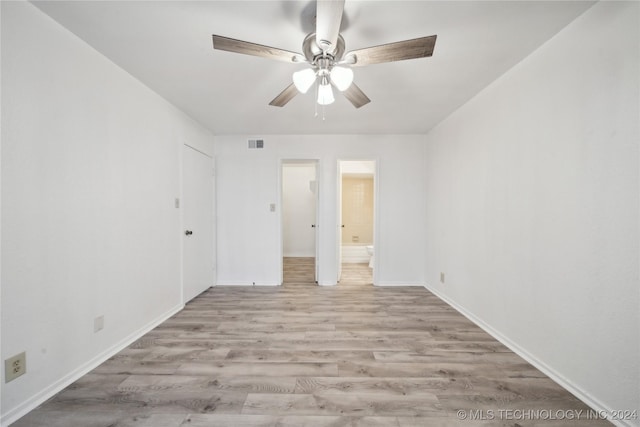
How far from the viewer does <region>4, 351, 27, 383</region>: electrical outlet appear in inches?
50.5

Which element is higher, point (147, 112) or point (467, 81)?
point (467, 81)

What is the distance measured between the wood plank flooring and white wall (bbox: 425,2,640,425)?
0.28m

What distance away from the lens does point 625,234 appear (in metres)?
1.27

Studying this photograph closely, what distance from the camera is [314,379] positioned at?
1.66 metres

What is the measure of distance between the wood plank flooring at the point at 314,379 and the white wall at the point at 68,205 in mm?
238

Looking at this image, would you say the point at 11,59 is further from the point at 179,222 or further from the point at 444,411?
the point at 444,411

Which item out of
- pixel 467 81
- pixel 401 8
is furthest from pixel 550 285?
pixel 401 8

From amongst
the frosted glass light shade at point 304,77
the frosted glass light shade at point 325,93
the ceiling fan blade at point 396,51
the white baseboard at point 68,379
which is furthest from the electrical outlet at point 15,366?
the ceiling fan blade at point 396,51

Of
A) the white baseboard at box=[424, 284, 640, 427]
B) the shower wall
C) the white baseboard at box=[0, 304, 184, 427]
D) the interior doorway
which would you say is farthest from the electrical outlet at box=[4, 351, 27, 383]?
the shower wall

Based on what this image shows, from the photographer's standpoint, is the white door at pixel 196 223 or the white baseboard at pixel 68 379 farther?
the white door at pixel 196 223

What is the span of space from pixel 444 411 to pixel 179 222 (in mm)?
2975

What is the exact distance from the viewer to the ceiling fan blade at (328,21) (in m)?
1.11

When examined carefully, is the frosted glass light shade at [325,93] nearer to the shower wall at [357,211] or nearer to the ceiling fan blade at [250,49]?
the ceiling fan blade at [250,49]

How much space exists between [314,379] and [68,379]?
163 cm
